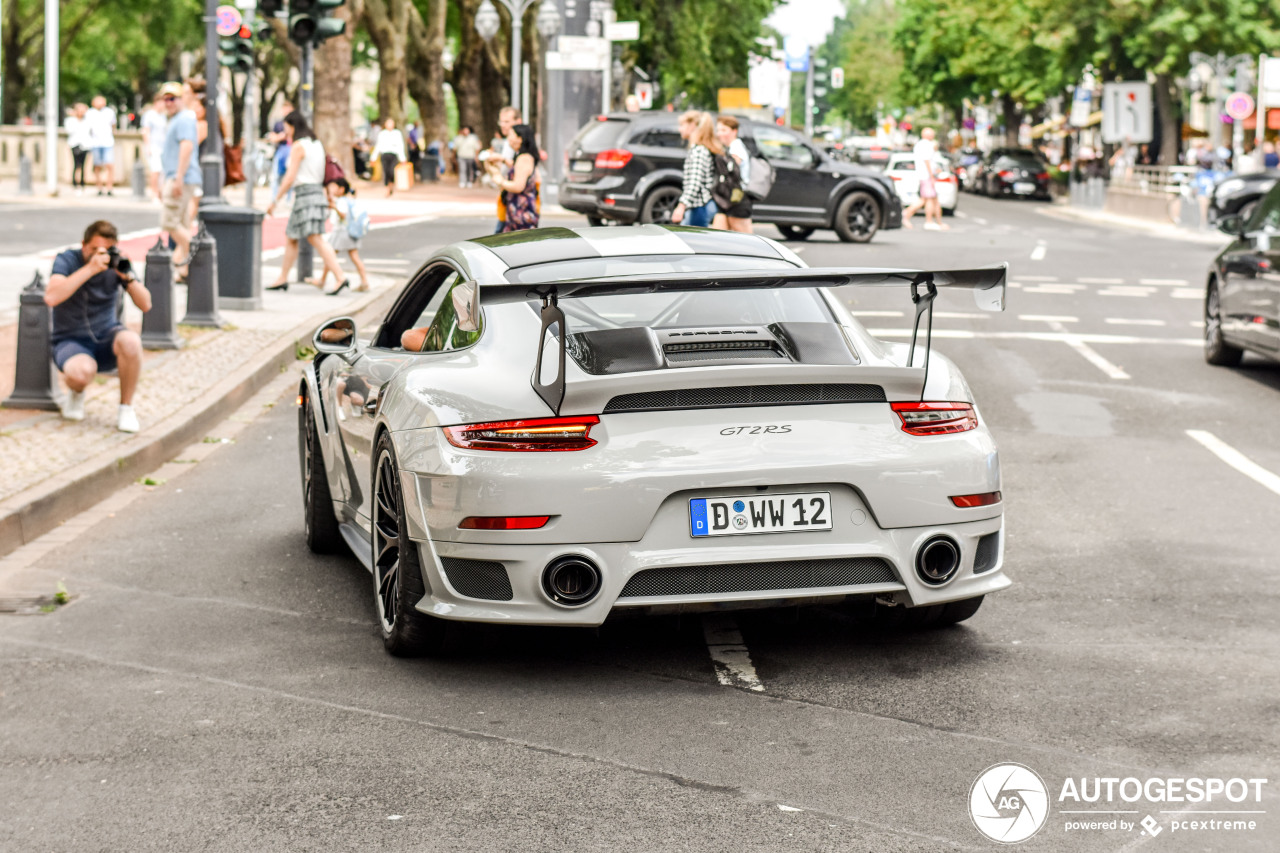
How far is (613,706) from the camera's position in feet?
17.3

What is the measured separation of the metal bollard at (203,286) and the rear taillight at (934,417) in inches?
395

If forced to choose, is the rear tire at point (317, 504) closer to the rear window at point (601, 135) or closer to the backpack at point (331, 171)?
the backpack at point (331, 171)

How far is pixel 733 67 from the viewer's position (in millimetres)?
60281

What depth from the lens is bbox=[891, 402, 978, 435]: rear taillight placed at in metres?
5.53

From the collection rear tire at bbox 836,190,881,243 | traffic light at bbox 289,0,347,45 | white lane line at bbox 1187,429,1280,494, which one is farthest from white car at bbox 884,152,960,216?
white lane line at bbox 1187,429,1280,494

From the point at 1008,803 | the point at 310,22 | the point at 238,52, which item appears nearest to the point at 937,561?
the point at 1008,803

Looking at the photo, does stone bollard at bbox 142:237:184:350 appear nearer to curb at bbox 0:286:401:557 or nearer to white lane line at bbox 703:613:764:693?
curb at bbox 0:286:401:557

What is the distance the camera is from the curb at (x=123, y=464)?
307 inches

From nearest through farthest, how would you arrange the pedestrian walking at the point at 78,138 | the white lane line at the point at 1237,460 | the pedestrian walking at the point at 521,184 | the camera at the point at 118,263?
the white lane line at the point at 1237,460
the camera at the point at 118,263
the pedestrian walking at the point at 521,184
the pedestrian walking at the point at 78,138

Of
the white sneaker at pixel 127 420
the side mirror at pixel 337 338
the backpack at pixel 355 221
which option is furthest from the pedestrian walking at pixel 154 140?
the side mirror at pixel 337 338

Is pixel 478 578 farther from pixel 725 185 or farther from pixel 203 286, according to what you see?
pixel 725 185

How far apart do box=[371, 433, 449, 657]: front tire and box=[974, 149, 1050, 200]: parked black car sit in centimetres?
5512

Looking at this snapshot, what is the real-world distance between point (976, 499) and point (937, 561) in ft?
0.73

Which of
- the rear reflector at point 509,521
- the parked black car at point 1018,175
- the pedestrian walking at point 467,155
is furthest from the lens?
the parked black car at point 1018,175
